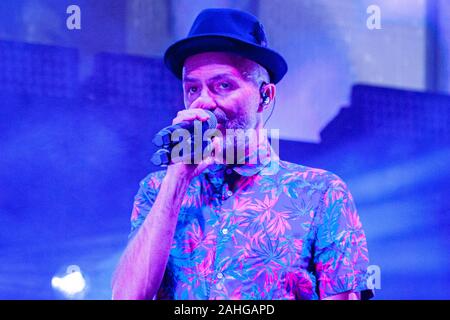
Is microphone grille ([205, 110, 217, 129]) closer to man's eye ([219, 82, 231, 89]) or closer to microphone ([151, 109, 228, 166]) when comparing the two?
microphone ([151, 109, 228, 166])

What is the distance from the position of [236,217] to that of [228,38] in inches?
23.0

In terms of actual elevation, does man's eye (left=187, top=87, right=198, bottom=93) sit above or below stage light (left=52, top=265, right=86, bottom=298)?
above

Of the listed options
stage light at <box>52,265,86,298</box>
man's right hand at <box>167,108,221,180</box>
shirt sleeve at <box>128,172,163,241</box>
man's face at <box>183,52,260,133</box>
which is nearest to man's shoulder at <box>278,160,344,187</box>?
man's face at <box>183,52,260,133</box>

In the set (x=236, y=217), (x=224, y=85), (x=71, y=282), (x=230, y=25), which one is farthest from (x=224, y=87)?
(x=71, y=282)

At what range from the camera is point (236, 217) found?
2008mm

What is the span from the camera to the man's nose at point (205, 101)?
6.49ft

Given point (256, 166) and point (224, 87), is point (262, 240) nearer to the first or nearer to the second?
point (256, 166)

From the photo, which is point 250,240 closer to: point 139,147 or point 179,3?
point 139,147

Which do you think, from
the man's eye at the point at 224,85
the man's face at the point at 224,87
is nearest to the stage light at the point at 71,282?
the man's face at the point at 224,87

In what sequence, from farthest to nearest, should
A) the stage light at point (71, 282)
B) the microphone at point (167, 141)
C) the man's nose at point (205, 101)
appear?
the stage light at point (71, 282), the man's nose at point (205, 101), the microphone at point (167, 141)

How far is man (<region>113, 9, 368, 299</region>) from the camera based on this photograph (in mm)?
1901

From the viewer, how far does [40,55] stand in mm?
2479

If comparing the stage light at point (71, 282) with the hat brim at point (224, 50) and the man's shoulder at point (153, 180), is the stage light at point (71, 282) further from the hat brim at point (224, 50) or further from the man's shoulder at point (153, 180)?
the hat brim at point (224, 50)

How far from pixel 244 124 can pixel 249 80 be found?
154mm
